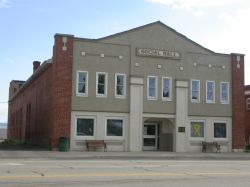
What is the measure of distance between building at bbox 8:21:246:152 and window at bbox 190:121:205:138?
8 cm

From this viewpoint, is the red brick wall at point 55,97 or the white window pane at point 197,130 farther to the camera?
the white window pane at point 197,130

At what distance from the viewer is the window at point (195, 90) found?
39344 millimetres

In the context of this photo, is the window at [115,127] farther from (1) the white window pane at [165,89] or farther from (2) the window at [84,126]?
(1) the white window pane at [165,89]

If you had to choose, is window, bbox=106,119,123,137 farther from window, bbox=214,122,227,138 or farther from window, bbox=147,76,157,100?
window, bbox=214,122,227,138

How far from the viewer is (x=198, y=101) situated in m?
39.4

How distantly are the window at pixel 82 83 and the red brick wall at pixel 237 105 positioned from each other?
12.5 meters

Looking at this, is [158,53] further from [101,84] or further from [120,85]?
[101,84]

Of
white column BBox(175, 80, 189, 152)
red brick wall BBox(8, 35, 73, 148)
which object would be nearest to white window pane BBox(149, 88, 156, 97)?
white column BBox(175, 80, 189, 152)

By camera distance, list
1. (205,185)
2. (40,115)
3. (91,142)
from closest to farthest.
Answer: (205,185)
(91,142)
(40,115)

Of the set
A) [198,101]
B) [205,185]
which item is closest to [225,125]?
[198,101]

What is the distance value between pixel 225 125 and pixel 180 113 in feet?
14.5

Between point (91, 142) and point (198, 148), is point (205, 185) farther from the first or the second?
point (198, 148)

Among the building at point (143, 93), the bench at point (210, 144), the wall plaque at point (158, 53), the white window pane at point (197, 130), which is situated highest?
the wall plaque at point (158, 53)

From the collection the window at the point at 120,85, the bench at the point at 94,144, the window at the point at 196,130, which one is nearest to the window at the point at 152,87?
the window at the point at 120,85
